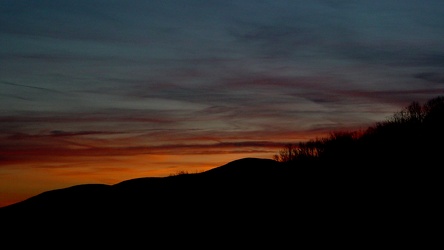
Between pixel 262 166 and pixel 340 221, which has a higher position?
pixel 262 166

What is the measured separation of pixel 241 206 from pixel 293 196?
3155mm

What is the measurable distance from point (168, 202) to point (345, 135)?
16949 millimetres

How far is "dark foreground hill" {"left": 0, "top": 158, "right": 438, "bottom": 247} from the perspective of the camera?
28.8m

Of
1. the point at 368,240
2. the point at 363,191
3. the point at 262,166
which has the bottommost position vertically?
the point at 368,240

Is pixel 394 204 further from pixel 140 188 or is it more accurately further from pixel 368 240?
pixel 140 188

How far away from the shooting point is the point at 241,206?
37000 mm

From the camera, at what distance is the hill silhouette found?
29250 millimetres

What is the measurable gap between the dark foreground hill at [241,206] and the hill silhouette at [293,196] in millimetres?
73

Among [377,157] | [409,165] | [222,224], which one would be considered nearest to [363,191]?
[409,165]

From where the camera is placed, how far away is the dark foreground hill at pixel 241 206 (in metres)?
28.8

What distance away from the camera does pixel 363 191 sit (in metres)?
31.9

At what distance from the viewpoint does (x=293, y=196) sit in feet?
118

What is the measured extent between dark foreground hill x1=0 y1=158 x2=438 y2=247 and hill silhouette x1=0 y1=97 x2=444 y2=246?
0.24 ft

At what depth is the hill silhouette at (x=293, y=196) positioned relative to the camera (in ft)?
96.0
